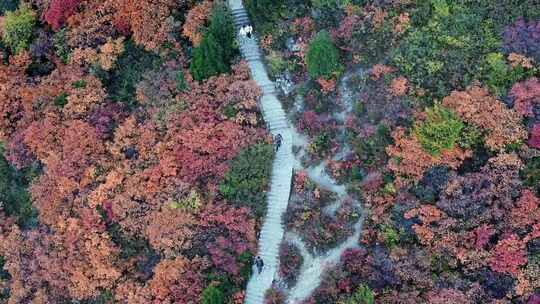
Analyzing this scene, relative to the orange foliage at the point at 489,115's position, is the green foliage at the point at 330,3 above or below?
above

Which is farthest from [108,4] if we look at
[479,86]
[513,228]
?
[513,228]

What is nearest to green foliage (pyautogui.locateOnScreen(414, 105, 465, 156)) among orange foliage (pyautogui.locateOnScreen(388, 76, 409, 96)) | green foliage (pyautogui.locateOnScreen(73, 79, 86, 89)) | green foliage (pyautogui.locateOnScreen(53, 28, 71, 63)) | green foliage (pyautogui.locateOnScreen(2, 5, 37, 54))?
orange foliage (pyautogui.locateOnScreen(388, 76, 409, 96))

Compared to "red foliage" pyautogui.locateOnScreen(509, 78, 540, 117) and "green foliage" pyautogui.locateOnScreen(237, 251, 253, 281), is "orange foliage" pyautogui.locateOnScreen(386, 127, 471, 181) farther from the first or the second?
"green foliage" pyautogui.locateOnScreen(237, 251, 253, 281)

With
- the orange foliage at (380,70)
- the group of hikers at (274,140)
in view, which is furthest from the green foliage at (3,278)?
the orange foliage at (380,70)

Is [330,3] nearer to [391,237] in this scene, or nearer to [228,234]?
[391,237]

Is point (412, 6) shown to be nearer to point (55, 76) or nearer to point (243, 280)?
point (243, 280)

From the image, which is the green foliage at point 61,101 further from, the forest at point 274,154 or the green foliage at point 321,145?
the green foliage at point 321,145
